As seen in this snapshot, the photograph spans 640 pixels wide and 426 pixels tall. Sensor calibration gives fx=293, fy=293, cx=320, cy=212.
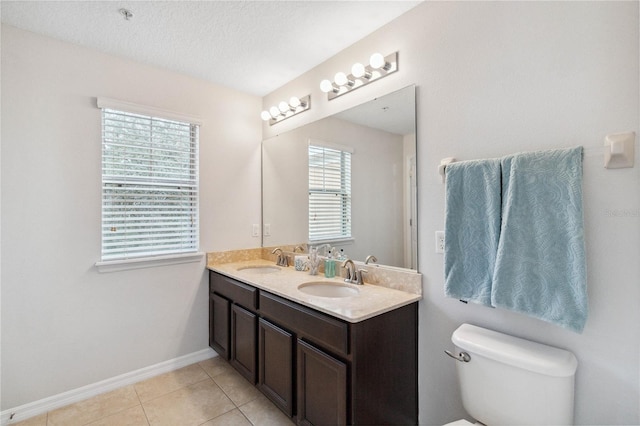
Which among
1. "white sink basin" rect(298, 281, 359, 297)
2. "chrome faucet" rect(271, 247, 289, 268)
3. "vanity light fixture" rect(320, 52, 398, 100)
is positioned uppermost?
"vanity light fixture" rect(320, 52, 398, 100)

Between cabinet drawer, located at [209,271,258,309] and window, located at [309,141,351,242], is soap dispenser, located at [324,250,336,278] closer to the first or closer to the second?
window, located at [309,141,351,242]

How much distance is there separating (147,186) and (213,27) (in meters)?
1.26

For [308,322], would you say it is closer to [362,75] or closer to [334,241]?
[334,241]

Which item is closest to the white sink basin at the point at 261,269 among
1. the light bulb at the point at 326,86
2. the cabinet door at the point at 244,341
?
the cabinet door at the point at 244,341

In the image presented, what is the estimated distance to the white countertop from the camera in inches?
54.9

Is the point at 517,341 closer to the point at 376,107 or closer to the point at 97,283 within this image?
the point at 376,107

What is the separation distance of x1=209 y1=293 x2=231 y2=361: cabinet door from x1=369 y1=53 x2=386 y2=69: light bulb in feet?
6.48

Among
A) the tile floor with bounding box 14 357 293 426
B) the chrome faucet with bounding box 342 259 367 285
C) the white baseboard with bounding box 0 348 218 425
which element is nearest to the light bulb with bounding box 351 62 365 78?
the chrome faucet with bounding box 342 259 367 285

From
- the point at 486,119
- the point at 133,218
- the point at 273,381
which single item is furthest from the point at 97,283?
the point at 486,119

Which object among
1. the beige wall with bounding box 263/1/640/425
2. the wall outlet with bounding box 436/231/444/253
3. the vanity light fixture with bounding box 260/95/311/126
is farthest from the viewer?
the vanity light fixture with bounding box 260/95/311/126

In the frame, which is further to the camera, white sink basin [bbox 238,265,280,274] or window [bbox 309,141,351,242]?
white sink basin [bbox 238,265,280,274]

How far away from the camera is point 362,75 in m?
1.87

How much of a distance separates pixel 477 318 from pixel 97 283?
2.45 metres

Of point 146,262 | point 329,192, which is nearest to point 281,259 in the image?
point 329,192
